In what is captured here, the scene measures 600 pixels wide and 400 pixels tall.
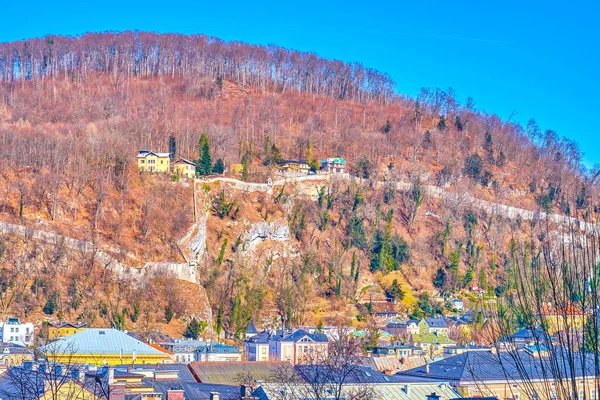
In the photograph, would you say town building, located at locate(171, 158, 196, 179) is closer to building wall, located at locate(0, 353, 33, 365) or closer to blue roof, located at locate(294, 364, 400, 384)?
building wall, located at locate(0, 353, 33, 365)

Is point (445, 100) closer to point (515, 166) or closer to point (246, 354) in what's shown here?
point (515, 166)

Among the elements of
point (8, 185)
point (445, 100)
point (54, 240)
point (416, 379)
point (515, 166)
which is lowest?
point (416, 379)

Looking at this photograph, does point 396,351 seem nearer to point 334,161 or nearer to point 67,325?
point 67,325

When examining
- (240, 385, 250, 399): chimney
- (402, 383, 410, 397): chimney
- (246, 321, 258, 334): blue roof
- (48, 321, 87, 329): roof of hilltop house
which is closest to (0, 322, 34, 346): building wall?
(48, 321, 87, 329): roof of hilltop house

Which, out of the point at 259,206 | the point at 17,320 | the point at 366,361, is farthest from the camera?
the point at 259,206

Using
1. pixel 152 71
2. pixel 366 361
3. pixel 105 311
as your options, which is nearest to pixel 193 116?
pixel 152 71

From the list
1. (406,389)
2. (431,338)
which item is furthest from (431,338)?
(406,389)

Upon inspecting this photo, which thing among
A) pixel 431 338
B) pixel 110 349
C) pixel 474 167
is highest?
pixel 474 167
